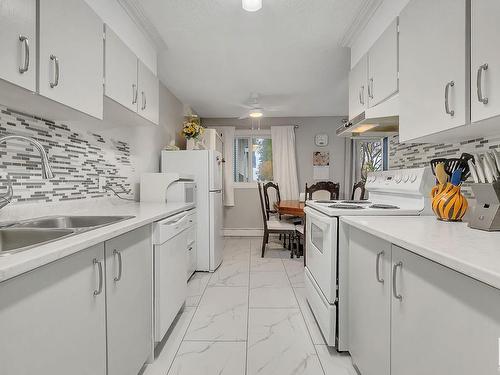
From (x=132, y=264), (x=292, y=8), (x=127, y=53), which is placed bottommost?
(x=132, y=264)

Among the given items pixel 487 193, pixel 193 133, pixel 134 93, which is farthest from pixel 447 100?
pixel 193 133

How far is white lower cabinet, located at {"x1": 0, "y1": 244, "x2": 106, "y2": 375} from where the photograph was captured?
2.20 feet

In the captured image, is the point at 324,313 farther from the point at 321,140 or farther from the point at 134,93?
the point at 321,140

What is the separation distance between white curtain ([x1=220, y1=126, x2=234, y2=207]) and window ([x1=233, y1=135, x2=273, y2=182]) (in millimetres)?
158

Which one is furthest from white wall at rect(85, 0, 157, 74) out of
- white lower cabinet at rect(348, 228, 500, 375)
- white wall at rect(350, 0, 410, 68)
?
white lower cabinet at rect(348, 228, 500, 375)

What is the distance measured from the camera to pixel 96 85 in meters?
1.57

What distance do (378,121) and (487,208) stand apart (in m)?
1.05

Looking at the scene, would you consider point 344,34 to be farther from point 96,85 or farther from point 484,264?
point 484,264

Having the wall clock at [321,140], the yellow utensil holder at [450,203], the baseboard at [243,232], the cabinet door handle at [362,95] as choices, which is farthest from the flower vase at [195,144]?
the yellow utensil holder at [450,203]

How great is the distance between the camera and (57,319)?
2.68 feet

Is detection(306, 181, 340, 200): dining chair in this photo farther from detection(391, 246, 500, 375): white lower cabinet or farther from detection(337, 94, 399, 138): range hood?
detection(391, 246, 500, 375): white lower cabinet

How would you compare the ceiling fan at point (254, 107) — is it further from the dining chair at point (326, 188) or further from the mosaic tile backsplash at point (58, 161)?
the mosaic tile backsplash at point (58, 161)

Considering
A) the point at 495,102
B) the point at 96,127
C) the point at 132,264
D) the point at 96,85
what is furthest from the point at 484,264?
the point at 96,127

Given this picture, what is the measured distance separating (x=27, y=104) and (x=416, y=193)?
2.17 metres
